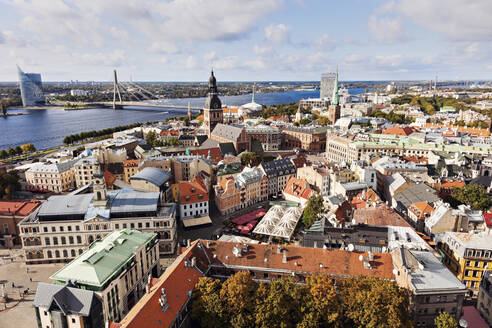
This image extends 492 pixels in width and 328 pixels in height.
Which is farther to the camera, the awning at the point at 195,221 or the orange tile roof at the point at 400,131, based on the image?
the orange tile roof at the point at 400,131

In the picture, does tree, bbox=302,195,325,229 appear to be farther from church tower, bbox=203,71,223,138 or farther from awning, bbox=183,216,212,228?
church tower, bbox=203,71,223,138

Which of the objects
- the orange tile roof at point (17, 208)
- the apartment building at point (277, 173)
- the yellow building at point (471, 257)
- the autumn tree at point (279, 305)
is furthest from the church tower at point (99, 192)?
the yellow building at point (471, 257)

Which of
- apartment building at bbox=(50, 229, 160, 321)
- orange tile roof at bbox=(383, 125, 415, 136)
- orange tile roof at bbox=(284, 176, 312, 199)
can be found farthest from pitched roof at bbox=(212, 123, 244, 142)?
apartment building at bbox=(50, 229, 160, 321)

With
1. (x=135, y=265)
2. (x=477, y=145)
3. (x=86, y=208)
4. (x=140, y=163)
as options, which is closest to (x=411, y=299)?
(x=135, y=265)

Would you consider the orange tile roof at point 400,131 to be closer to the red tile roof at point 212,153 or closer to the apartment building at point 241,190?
the red tile roof at point 212,153

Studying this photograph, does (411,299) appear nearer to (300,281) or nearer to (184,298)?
(300,281)

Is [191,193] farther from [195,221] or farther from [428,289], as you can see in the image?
[428,289]
